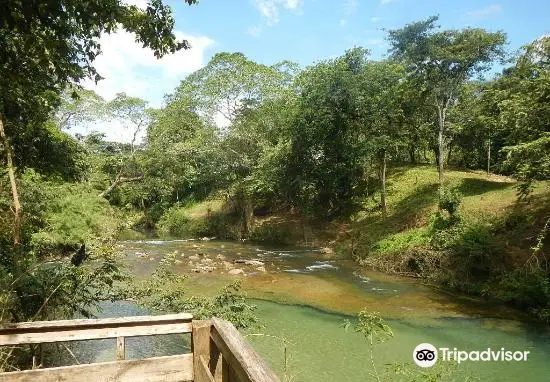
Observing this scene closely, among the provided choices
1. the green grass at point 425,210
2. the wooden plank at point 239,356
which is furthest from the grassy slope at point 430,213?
the wooden plank at point 239,356

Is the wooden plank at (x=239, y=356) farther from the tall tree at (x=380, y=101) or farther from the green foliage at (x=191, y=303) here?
the tall tree at (x=380, y=101)

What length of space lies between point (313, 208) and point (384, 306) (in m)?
15.5

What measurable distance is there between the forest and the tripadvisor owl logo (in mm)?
4047

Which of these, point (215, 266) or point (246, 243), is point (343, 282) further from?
point (246, 243)

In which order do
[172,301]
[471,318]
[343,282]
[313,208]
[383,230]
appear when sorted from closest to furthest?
[172,301], [471,318], [343,282], [383,230], [313,208]

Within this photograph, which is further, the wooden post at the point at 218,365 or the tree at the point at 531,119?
the tree at the point at 531,119

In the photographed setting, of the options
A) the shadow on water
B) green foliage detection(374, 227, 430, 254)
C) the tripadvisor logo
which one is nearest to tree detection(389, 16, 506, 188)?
the shadow on water

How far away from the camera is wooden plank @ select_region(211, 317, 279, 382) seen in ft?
7.50

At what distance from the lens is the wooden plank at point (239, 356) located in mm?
2287

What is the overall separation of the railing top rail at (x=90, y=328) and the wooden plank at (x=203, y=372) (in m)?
0.28

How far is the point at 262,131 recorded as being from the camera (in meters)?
30.9

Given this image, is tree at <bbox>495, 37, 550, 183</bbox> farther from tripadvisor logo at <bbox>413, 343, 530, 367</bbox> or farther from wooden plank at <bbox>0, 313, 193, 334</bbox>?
wooden plank at <bbox>0, 313, 193, 334</bbox>

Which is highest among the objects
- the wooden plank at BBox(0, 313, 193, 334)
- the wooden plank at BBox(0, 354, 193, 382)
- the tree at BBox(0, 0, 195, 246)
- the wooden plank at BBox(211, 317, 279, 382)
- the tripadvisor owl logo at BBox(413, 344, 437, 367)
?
the tree at BBox(0, 0, 195, 246)

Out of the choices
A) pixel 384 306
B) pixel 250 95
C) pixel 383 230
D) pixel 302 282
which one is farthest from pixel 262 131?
pixel 384 306
